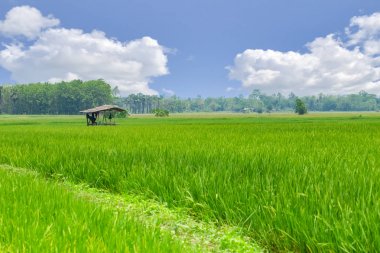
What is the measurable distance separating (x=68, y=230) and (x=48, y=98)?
137383mm

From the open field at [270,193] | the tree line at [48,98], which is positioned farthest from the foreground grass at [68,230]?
the tree line at [48,98]

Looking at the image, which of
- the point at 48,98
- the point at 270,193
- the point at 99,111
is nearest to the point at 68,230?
the point at 270,193

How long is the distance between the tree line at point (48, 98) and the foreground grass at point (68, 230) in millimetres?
132620

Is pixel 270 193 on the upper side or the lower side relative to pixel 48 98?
lower

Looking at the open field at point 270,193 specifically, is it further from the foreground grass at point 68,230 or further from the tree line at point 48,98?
the tree line at point 48,98

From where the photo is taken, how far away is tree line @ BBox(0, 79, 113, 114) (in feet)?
417

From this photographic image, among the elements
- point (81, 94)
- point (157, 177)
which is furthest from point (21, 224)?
point (81, 94)

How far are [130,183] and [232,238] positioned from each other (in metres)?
2.59

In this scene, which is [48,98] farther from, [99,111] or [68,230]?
[68,230]

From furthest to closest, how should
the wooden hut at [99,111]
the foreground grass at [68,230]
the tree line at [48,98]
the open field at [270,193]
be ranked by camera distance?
the tree line at [48,98] < the wooden hut at [99,111] < the open field at [270,193] < the foreground grass at [68,230]

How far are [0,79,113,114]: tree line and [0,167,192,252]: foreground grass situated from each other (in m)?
133

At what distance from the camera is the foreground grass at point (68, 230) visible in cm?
236

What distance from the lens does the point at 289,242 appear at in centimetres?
293

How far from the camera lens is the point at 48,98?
416 ft
